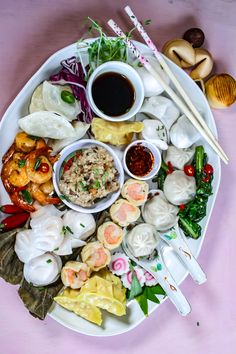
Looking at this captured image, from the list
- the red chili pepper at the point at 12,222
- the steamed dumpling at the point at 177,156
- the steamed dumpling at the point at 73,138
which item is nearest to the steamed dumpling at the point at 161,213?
the steamed dumpling at the point at 177,156

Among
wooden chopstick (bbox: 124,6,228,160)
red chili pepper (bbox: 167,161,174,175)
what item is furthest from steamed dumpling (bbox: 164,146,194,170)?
wooden chopstick (bbox: 124,6,228,160)

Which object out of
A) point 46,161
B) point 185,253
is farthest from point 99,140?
point 185,253

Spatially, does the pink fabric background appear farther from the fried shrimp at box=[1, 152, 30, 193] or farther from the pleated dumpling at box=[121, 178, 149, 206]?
the pleated dumpling at box=[121, 178, 149, 206]

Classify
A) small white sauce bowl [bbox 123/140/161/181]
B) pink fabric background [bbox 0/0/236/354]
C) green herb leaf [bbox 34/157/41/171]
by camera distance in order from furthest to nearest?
pink fabric background [bbox 0/0/236/354]
small white sauce bowl [bbox 123/140/161/181]
green herb leaf [bbox 34/157/41/171]

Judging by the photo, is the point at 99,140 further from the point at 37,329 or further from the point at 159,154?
the point at 37,329

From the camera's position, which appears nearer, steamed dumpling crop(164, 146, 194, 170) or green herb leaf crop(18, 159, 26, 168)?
green herb leaf crop(18, 159, 26, 168)

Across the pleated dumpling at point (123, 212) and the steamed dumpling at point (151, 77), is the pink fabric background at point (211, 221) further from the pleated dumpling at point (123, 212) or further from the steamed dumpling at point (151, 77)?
the pleated dumpling at point (123, 212)
